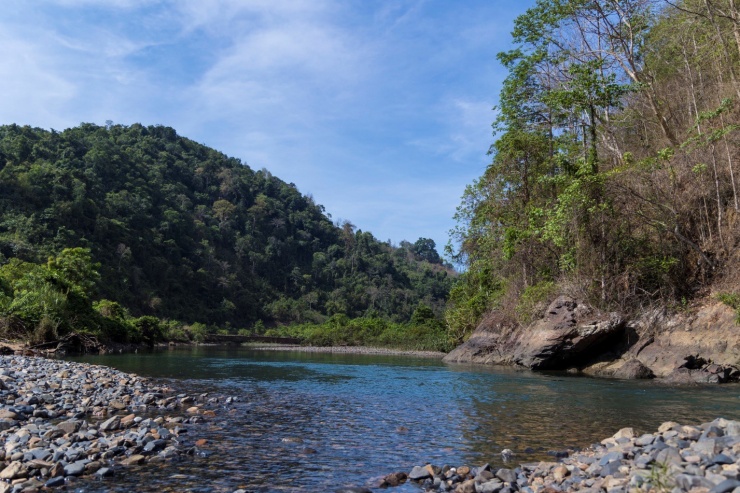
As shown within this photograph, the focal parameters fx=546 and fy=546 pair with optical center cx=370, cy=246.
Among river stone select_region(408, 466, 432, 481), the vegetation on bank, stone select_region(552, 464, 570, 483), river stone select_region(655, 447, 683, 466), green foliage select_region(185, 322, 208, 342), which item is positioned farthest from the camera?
green foliage select_region(185, 322, 208, 342)


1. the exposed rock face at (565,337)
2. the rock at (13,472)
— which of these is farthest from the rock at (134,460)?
the exposed rock face at (565,337)

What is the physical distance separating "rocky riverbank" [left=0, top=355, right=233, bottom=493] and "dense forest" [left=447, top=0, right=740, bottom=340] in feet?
56.0

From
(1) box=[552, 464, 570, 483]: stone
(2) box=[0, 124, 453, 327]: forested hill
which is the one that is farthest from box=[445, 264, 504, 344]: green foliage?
(2) box=[0, 124, 453, 327]: forested hill

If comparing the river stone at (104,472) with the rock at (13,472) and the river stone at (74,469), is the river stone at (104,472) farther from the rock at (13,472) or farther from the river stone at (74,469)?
the rock at (13,472)

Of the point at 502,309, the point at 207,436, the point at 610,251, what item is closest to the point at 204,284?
the point at 502,309

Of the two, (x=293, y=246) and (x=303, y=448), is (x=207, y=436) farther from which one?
(x=293, y=246)

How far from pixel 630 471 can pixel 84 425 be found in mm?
8226

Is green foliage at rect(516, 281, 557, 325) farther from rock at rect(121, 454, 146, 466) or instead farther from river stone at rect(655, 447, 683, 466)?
rock at rect(121, 454, 146, 466)

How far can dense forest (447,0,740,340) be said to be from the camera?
21.8m

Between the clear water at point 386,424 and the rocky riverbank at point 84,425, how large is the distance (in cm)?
39

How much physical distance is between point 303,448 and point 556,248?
22805 mm

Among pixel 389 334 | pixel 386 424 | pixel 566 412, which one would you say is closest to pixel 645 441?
pixel 386 424

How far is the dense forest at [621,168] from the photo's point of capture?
857 inches

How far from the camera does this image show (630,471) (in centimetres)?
572
